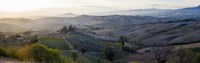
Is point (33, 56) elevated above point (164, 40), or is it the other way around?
point (33, 56)

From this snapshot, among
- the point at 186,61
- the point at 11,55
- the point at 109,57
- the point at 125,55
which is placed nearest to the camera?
the point at 11,55

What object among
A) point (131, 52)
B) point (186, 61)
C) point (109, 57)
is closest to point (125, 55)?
point (131, 52)

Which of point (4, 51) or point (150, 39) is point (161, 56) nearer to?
point (4, 51)

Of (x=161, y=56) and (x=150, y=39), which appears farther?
(x=150, y=39)

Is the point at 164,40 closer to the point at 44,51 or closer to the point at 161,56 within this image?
the point at 161,56

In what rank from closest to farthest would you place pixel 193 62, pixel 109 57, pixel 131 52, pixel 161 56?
1. pixel 193 62
2. pixel 161 56
3. pixel 109 57
4. pixel 131 52

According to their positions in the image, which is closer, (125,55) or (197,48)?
(125,55)

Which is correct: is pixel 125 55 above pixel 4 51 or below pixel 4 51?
below

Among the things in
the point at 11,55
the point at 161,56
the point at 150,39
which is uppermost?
the point at 11,55

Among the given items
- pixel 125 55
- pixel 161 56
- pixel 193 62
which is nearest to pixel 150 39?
pixel 125 55
